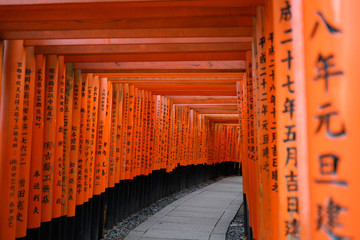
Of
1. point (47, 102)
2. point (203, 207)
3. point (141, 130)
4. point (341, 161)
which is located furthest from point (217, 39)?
point (203, 207)

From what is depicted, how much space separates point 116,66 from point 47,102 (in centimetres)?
151

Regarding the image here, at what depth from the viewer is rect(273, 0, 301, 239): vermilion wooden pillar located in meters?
1.83

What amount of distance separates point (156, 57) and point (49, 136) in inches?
82.7

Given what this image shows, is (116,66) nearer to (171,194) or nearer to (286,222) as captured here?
(286,222)

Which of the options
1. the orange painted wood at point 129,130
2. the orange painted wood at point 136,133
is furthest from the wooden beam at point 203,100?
the orange painted wood at point 129,130

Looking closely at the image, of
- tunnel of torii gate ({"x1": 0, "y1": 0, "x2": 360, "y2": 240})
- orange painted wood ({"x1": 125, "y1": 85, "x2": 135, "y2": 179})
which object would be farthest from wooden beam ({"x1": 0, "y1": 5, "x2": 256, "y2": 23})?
orange painted wood ({"x1": 125, "y1": 85, "x2": 135, "y2": 179})

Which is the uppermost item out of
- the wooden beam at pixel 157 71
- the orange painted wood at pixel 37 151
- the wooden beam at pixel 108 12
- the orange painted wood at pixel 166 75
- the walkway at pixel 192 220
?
the wooden beam at pixel 108 12

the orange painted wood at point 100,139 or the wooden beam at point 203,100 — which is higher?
the wooden beam at point 203,100

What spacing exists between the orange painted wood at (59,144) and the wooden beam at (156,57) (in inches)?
18.4

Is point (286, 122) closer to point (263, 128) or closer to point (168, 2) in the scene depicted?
point (263, 128)

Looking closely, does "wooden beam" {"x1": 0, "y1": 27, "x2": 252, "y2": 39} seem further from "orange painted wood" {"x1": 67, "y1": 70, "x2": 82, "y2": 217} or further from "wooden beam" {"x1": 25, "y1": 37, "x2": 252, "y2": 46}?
"orange painted wood" {"x1": 67, "y1": 70, "x2": 82, "y2": 217}

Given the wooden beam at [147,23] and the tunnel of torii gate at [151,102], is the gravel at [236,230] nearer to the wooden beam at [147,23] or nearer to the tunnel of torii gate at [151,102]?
the tunnel of torii gate at [151,102]

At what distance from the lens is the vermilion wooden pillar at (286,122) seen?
1.83 m

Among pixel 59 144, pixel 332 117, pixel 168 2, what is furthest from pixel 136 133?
pixel 332 117
